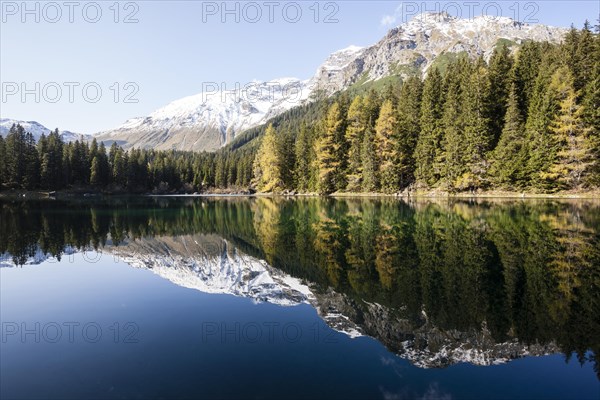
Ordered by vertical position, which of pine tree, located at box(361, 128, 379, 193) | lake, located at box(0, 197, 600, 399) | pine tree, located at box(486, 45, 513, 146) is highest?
pine tree, located at box(486, 45, 513, 146)

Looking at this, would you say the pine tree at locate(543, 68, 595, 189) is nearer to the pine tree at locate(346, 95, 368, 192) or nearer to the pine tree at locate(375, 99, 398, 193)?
the pine tree at locate(375, 99, 398, 193)

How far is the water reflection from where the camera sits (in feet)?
26.8

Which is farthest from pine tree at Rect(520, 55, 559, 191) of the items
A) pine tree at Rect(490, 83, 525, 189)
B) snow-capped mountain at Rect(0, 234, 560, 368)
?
snow-capped mountain at Rect(0, 234, 560, 368)

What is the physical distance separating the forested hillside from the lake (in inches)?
1356

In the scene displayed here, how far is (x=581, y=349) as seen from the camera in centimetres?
744

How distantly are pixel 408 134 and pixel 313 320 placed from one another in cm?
6232

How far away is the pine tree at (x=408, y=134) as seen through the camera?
216 feet

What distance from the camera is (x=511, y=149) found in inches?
1997

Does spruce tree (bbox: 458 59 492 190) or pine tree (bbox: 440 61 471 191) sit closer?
spruce tree (bbox: 458 59 492 190)

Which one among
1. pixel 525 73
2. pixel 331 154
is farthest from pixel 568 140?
pixel 331 154

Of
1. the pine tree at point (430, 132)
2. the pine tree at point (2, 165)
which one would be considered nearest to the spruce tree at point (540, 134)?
the pine tree at point (430, 132)

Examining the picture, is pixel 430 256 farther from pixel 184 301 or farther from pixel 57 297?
pixel 57 297

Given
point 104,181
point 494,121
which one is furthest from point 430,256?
point 104,181

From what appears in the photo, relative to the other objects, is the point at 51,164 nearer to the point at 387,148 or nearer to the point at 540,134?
the point at 387,148
